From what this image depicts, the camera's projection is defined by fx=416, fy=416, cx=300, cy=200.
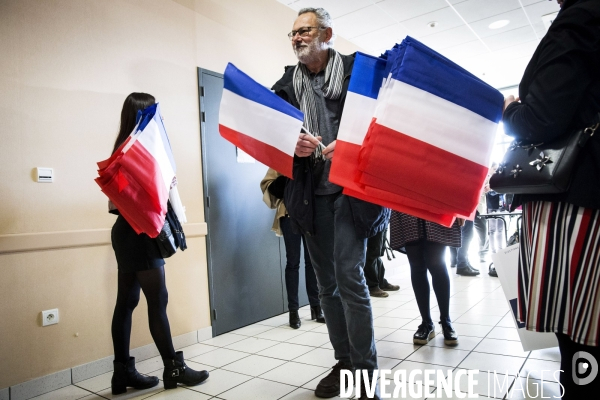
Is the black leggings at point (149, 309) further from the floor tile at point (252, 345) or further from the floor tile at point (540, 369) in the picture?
the floor tile at point (540, 369)

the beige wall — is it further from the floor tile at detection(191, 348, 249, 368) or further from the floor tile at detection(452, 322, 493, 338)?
the floor tile at detection(452, 322, 493, 338)

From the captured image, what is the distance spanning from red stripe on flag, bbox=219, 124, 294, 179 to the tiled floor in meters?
1.06

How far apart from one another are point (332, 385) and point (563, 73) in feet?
4.88

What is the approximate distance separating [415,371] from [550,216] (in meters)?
1.30

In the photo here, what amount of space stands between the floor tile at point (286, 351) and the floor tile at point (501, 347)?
1.01 m

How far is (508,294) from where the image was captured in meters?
2.00

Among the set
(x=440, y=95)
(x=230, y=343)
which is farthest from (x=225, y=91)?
(x=230, y=343)

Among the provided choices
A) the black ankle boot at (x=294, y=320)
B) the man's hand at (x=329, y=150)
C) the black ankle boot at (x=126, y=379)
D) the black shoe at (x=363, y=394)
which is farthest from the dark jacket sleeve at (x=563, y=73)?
the black ankle boot at (x=294, y=320)

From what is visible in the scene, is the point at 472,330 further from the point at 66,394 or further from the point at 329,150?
the point at 66,394

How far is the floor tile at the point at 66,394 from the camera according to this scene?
2.16 metres

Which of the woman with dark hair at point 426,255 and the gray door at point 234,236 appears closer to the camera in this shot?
the woman with dark hair at point 426,255

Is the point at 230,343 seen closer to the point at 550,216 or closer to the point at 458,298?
the point at 458,298

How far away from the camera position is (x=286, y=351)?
104 inches

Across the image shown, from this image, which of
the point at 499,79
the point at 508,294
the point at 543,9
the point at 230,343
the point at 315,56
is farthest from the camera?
the point at 499,79
